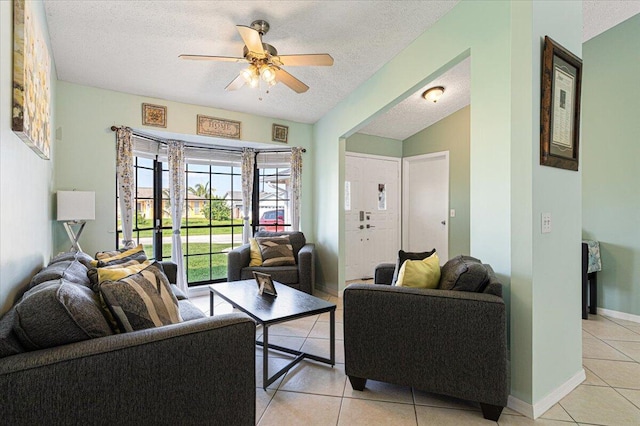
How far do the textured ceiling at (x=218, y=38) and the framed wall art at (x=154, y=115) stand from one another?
0.45ft

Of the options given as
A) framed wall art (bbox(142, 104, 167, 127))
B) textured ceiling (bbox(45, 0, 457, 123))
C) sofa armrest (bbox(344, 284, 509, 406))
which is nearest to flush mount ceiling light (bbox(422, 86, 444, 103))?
textured ceiling (bbox(45, 0, 457, 123))

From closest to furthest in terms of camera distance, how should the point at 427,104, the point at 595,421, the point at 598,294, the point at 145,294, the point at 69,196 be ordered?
the point at 145,294, the point at 595,421, the point at 69,196, the point at 598,294, the point at 427,104

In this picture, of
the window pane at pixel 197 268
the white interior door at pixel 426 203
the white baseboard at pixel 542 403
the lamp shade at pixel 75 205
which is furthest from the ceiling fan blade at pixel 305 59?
the white interior door at pixel 426 203

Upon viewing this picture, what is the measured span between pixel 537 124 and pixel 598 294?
2.92 m

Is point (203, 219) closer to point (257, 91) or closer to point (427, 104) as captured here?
point (257, 91)

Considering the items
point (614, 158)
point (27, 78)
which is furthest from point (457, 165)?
point (27, 78)

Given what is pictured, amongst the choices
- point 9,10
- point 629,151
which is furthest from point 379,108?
point 9,10

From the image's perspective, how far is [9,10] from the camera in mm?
1323

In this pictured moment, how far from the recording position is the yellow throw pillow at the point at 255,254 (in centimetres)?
404

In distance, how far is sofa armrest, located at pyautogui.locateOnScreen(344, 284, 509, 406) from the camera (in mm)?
1719

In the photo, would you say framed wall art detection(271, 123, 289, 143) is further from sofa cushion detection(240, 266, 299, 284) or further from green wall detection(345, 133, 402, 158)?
sofa cushion detection(240, 266, 299, 284)

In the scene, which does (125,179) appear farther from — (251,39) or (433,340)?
(433,340)

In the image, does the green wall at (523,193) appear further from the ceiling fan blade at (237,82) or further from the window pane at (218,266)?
the window pane at (218,266)

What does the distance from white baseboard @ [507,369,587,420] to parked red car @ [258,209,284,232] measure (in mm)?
3644
